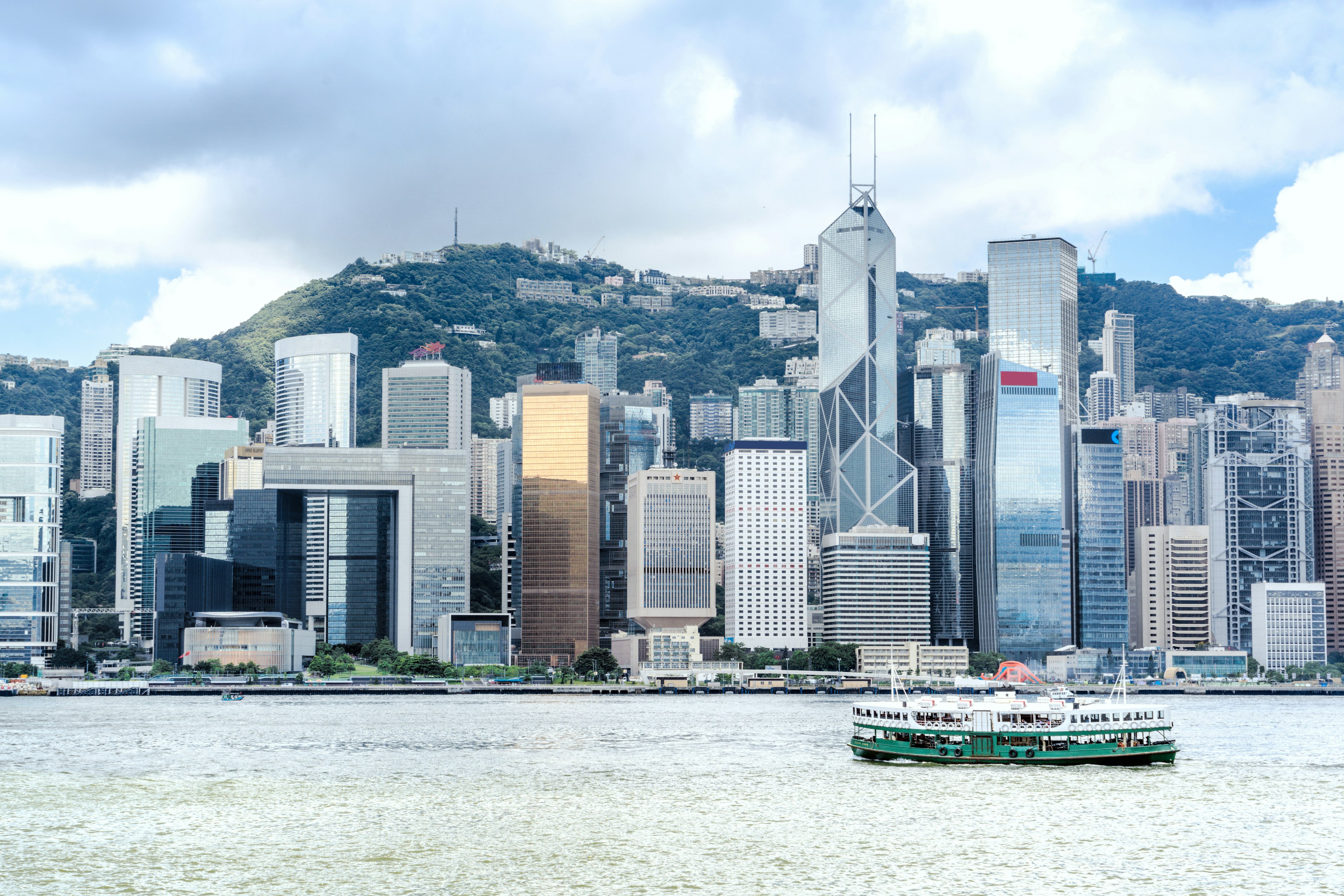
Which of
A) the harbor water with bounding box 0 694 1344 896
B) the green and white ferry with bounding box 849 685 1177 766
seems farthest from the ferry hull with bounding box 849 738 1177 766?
the harbor water with bounding box 0 694 1344 896

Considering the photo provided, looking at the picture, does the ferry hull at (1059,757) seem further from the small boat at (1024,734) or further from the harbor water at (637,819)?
the harbor water at (637,819)

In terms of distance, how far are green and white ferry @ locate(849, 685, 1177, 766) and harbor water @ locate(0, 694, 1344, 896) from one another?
1514mm

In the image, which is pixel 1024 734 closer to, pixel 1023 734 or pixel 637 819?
pixel 1023 734

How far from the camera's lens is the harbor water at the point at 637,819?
5488cm

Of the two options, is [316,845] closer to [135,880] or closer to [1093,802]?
[135,880]

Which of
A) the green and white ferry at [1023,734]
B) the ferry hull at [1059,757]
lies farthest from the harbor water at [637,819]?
the green and white ferry at [1023,734]

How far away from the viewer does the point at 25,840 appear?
62844 mm

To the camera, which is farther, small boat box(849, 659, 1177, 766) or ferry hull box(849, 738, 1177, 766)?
small boat box(849, 659, 1177, 766)

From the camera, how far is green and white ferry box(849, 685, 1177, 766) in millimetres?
89688

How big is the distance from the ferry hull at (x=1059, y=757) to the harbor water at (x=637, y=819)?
41.6 inches

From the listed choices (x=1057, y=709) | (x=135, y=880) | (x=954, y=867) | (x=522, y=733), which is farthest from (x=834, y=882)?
(x=522, y=733)

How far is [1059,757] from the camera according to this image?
293ft

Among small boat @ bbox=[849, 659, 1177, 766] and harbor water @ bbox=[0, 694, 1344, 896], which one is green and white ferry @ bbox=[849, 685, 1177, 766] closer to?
small boat @ bbox=[849, 659, 1177, 766]

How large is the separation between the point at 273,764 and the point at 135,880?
128 ft
